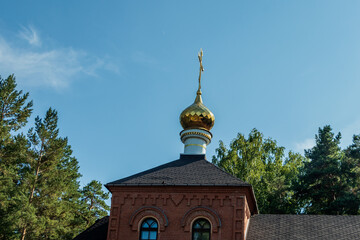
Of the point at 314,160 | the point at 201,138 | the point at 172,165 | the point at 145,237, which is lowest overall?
the point at 145,237

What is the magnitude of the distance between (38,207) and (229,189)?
13.7 m

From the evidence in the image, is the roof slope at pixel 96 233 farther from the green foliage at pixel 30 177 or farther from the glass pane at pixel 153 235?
the green foliage at pixel 30 177

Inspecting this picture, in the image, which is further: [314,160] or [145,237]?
[314,160]

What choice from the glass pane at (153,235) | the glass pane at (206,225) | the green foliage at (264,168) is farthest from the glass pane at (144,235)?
the green foliage at (264,168)

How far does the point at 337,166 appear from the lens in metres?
28.0

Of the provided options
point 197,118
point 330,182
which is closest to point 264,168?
point 330,182

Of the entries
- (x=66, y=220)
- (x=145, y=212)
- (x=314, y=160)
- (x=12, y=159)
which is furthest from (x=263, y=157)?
(x=145, y=212)

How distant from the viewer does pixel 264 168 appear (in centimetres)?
3353

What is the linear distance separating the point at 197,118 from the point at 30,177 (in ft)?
34.0

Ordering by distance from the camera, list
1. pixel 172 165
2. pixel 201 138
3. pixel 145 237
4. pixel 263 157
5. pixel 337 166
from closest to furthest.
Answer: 1. pixel 145 237
2. pixel 172 165
3. pixel 201 138
4. pixel 337 166
5. pixel 263 157

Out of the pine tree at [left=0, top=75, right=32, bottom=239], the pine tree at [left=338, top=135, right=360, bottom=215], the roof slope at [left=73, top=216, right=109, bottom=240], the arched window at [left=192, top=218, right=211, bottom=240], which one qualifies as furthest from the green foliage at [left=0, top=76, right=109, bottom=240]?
the pine tree at [left=338, top=135, right=360, bottom=215]

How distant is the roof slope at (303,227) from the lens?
629 inches

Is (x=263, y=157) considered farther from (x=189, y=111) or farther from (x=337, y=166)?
(x=189, y=111)

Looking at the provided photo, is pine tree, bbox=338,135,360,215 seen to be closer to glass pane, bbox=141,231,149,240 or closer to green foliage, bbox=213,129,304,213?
green foliage, bbox=213,129,304,213
